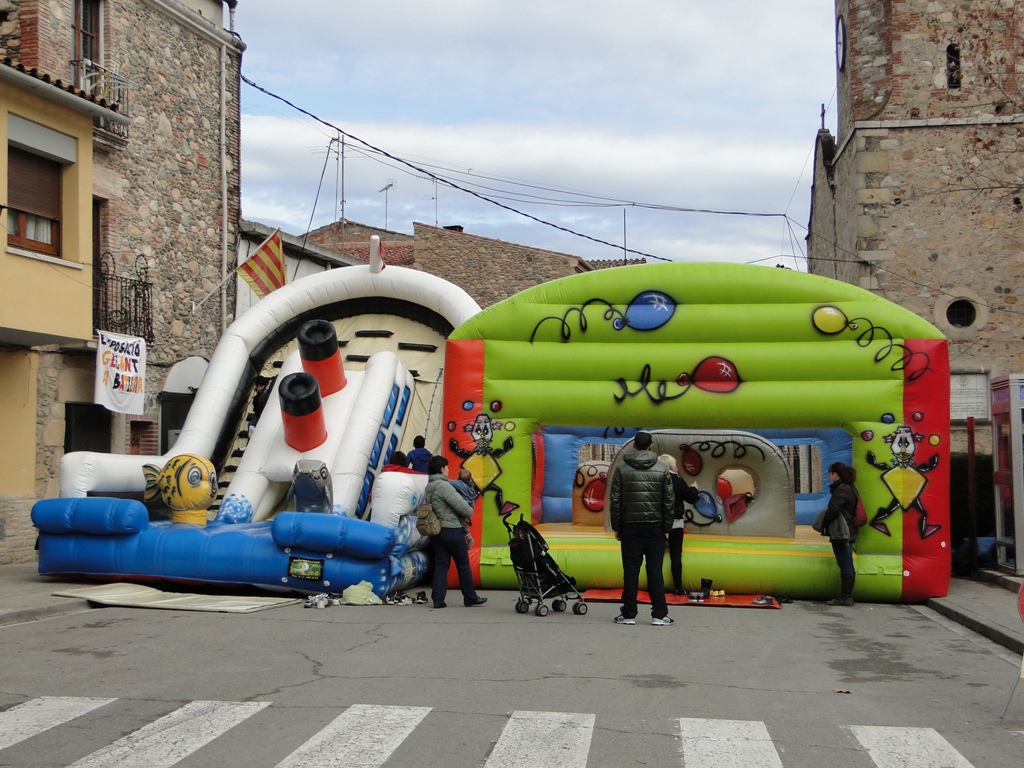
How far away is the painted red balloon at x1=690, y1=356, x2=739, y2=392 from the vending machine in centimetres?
319

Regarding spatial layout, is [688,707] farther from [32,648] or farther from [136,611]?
[136,611]

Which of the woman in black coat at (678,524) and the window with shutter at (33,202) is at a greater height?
the window with shutter at (33,202)

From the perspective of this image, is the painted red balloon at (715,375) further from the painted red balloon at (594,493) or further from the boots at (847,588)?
the painted red balloon at (594,493)

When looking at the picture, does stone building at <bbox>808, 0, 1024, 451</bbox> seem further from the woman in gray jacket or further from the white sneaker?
the white sneaker

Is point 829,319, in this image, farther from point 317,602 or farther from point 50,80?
point 50,80

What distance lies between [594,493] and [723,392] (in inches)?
213

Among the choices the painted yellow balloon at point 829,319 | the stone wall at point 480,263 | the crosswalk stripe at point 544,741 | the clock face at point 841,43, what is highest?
the clock face at point 841,43

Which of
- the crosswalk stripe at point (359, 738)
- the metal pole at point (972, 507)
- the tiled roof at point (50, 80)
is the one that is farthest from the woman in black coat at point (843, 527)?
the tiled roof at point (50, 80)

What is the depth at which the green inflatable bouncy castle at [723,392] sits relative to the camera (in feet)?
40.5

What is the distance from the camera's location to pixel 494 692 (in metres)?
6.98

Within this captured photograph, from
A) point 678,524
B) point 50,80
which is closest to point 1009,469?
point 678,524

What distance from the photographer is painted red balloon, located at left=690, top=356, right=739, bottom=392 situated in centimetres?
1277

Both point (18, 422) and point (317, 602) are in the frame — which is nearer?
point (317, 602)

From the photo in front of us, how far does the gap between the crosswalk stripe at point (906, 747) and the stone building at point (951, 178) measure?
15404 millimetres
